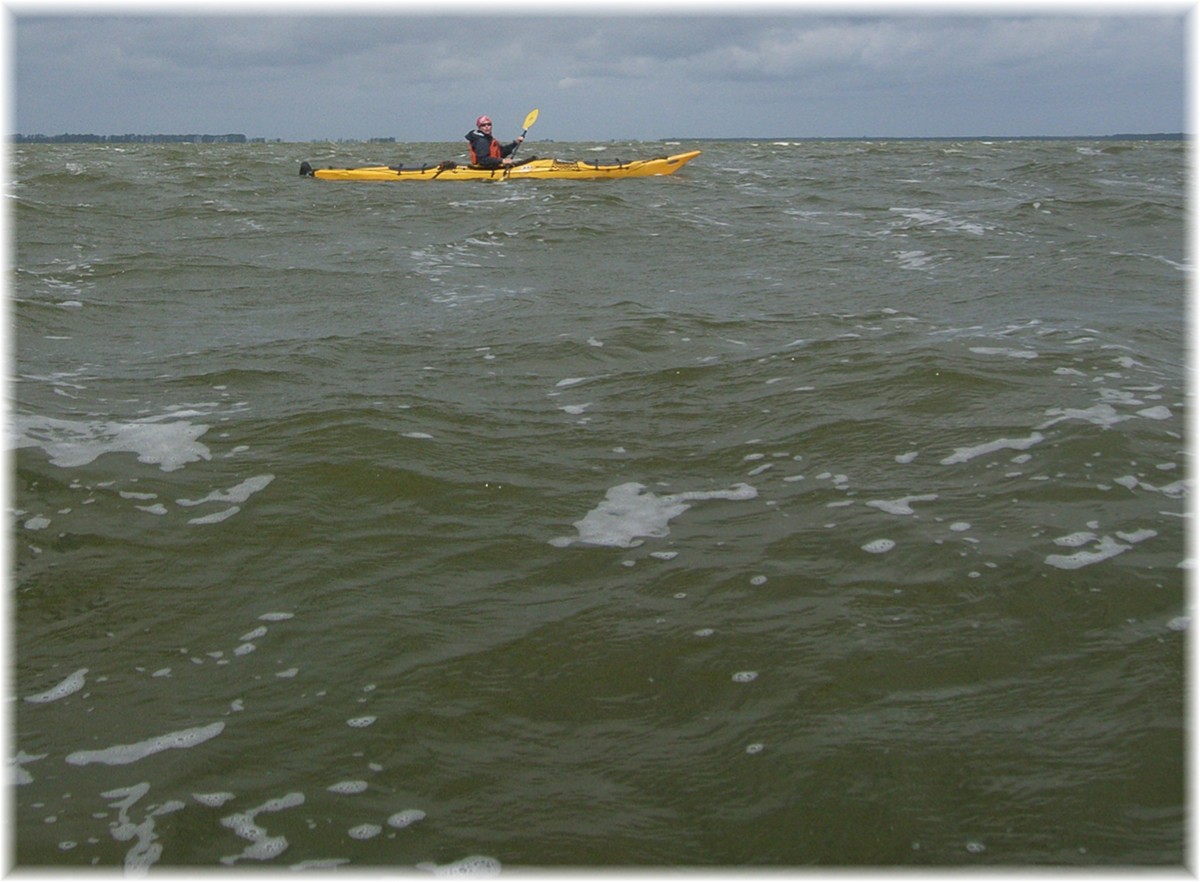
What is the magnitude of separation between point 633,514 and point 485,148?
15.6m

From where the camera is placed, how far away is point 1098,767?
271 cm

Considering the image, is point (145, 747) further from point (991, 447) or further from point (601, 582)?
point (991, 447)

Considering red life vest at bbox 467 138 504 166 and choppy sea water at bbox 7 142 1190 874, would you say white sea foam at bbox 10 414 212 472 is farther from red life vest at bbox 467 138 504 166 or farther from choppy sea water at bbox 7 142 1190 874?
red life vest at bbox 467 138 504 166

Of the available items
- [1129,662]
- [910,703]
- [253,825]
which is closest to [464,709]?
[253,825]

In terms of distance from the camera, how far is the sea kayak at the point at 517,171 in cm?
1828

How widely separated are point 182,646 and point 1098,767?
2.90 meters

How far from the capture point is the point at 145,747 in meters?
2.88

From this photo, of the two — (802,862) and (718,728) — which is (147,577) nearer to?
(718,728)

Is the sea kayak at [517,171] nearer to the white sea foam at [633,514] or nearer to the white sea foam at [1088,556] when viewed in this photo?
the white sea foam at [633,514]

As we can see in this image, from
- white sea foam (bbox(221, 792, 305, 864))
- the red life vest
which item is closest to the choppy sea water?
white sea foam (bbox(221, 792, 305, 864))

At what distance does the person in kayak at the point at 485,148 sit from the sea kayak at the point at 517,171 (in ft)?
0.42

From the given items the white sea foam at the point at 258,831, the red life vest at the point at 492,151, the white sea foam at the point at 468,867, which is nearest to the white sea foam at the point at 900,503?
the white sea foam at the point at 468,867

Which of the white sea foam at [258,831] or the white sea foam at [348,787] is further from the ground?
the white sea foam at [348,787]

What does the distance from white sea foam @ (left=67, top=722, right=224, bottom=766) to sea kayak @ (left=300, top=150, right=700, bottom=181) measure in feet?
53.3
